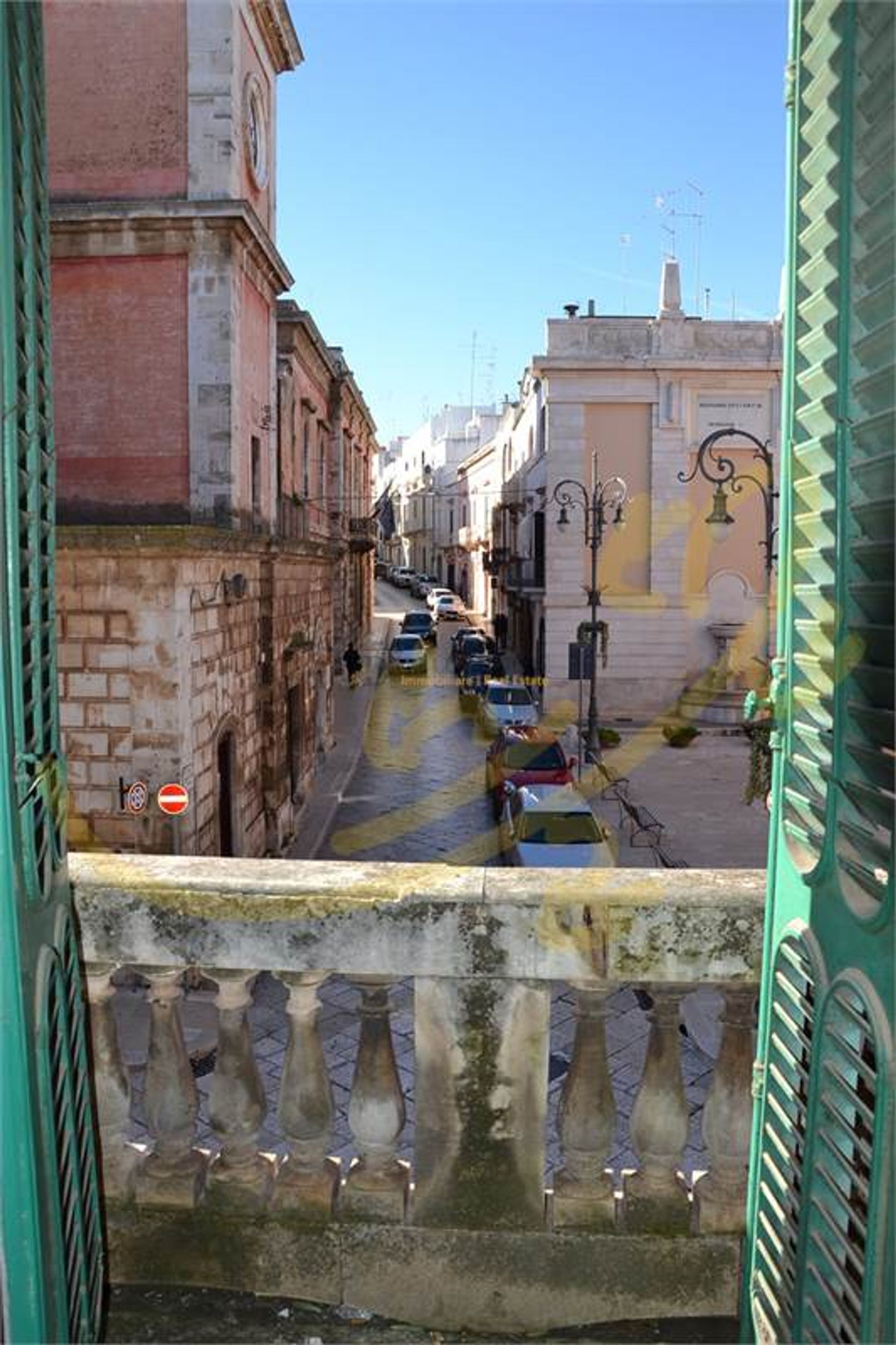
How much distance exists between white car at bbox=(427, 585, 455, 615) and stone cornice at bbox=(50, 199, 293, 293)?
49.4m

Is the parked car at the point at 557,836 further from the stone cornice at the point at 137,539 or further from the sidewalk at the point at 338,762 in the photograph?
the stone cornice at the point at 137,539

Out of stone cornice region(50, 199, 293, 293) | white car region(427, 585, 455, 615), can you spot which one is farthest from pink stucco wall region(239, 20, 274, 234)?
white car region(427, 585, 455, 615)

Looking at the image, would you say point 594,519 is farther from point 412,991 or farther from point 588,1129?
point 588,1129

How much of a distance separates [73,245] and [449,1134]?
13057 millimetres

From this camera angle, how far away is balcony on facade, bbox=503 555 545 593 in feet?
102

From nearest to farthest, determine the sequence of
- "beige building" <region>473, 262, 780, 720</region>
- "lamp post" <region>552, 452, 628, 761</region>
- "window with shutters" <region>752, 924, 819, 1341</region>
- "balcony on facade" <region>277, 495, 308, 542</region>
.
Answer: "window with shutters" <region>752, 924, 819, 1341</region> < "balcony on facade" <region>277, 495, 308, 542</region> < "lamp post" <region>552, 452, 628, 761</region> < "beige building" <region>473, 262, 780, 720</region>

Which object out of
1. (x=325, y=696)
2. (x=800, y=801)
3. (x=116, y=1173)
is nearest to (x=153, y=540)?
(x=116, y=1173)

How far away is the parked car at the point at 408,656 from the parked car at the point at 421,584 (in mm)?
38901

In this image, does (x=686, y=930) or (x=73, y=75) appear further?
(x=73, y=75)

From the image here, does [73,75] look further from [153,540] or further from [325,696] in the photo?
[325,696]

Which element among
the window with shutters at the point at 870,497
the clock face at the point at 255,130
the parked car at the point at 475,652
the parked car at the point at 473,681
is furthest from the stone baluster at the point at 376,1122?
the parked car at the point at 475,652

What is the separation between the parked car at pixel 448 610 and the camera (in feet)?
207

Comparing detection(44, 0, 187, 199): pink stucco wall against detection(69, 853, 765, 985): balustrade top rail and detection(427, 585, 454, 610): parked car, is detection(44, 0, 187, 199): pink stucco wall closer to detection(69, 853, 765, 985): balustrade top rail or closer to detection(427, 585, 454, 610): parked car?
detection(69, 853, 765, 985): balustrade top rail

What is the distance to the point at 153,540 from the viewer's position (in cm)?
1073
